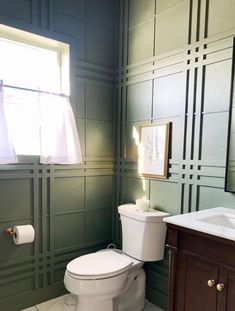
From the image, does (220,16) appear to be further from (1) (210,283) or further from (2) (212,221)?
(1) (210,283)

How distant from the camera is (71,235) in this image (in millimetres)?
2400

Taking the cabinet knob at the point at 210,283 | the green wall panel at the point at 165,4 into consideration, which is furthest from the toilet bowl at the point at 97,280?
the green wall panel at the point at 165,4

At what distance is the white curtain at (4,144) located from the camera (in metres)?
1.87

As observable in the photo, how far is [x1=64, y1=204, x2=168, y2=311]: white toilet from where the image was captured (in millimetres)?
1761

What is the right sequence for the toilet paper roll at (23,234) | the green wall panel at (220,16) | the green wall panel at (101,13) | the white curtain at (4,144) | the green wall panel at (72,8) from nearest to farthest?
the green wall panel at (220,16)
the white curtain at (4,144)
the toilet paper roll at (23,234)
the green wall panel at (72,8)
the green wall panel at (101,13)

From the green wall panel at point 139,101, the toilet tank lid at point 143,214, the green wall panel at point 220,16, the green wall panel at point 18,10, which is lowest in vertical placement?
the toilet tank lid at point 143,214

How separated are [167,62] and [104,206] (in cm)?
142

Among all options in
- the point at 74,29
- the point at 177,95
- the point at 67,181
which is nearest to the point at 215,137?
the point at 177,95

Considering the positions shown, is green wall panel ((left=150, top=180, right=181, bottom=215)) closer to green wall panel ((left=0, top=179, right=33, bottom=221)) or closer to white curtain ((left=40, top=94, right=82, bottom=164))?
white curtain ((left=40, top=94, right=82, bottom=164))

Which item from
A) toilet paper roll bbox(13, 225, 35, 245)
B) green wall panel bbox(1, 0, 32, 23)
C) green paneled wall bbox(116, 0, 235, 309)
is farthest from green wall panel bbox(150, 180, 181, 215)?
green wall panel bbox(1, 0, 32, 23)

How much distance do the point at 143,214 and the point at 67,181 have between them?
74cm

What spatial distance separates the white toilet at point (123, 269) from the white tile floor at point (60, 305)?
4.6 inches

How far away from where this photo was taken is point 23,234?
6.54ft

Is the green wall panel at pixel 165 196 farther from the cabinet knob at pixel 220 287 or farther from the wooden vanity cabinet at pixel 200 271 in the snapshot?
the cabinet knob at pixel 220 287
